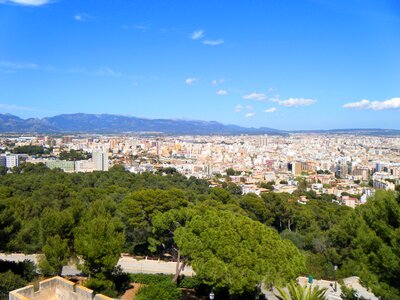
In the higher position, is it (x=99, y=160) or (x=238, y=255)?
(x=238, y=255)

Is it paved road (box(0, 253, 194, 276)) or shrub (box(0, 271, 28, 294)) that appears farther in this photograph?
paved road (box(0, 253, 194, 276))

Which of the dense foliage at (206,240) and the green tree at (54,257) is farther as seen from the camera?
the green tree at (54,257)

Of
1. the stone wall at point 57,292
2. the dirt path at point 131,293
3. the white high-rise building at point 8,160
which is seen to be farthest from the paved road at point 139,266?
the white high-rise building at point 8,160

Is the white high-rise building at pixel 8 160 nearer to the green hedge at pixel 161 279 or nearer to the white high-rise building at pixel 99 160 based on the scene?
the white high-rise building at pixel 99 160

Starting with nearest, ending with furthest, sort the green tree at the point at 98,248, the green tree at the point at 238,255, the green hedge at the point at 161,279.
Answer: the green tree at the point at 238,255
the green tree at the point at 98,248
the green hedge at the point at 161,279

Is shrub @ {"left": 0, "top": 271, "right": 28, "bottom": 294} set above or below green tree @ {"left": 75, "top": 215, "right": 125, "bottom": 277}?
below

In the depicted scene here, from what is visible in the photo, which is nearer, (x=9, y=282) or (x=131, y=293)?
(x=9, y=282)

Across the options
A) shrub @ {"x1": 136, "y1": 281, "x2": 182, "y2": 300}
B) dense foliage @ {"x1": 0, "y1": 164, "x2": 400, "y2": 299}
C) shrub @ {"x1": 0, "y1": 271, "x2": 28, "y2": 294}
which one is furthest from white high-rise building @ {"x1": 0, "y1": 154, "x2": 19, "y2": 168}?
shrub @ {"x1": 136, "y1": 281, "x2": 182, "y2": 300}

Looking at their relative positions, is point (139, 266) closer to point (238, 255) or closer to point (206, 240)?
point (206, 240)

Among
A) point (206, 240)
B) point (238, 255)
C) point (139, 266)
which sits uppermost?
point (206, 240)

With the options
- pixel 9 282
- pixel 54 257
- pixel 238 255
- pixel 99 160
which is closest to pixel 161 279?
pixel 54 257

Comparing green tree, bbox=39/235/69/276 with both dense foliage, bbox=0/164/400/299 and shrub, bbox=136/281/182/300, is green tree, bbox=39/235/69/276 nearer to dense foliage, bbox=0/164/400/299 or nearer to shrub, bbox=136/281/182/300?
dense foliage, bbox=0/164/400/299

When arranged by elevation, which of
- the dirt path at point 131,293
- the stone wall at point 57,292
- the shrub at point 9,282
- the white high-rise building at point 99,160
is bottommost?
the white high-rise building at point 99,160

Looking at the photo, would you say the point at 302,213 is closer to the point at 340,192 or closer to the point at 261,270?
the point at 261,270
